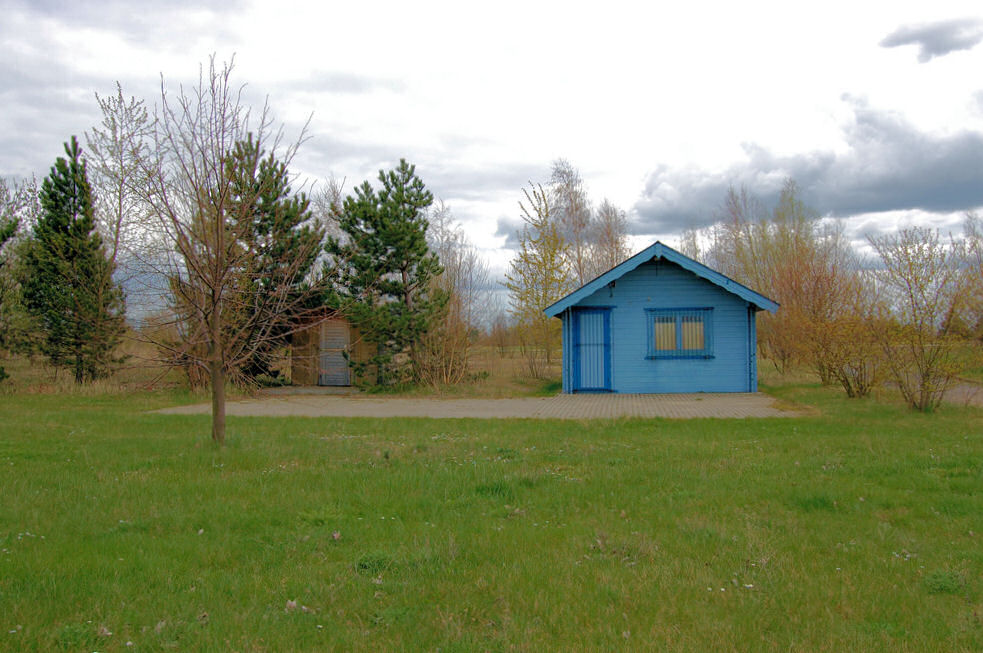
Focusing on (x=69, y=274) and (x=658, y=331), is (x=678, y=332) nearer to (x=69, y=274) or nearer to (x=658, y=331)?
(x=658, y=331)

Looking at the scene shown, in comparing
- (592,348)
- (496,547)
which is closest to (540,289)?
(592,348)

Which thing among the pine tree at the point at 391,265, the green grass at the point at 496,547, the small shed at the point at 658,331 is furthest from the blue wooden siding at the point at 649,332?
the green grass at the point at 496,547

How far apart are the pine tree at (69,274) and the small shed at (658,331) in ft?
47.3

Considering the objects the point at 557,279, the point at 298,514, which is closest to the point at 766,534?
the point at 298,514

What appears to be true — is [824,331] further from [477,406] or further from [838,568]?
[838,568]

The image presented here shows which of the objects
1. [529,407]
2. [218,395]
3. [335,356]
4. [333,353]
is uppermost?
Answer: [333,353]

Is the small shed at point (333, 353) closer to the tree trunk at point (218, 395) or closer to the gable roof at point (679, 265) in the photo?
the gable roof at point (679, 265)

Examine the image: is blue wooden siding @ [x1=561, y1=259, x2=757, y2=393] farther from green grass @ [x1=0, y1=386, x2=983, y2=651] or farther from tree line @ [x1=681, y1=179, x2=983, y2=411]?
green grass @ [x1=0, y1=386, x2=983, y2=651]

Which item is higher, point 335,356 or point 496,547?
point 335,356

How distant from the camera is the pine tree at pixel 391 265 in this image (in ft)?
71.1

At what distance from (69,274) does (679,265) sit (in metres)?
18.7

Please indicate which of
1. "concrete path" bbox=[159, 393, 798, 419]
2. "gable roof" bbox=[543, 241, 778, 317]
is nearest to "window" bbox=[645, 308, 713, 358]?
→ "gable roof" bbox=[543, 241, 778, 317]

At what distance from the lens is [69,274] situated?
74.8ft

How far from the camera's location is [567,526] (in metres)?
6.26
